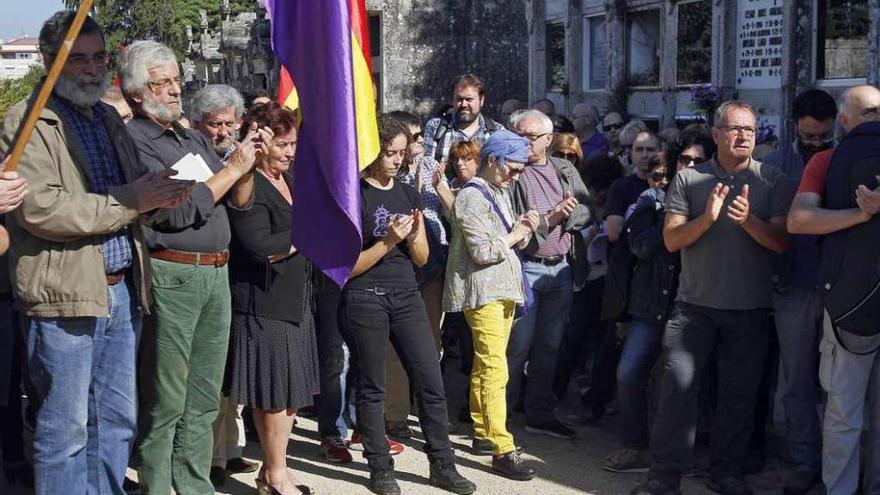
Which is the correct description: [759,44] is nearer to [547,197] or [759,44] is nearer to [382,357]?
[547,197]

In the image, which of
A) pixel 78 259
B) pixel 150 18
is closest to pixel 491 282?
pixel 78 259

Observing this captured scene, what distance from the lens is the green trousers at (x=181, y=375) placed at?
4.80 m

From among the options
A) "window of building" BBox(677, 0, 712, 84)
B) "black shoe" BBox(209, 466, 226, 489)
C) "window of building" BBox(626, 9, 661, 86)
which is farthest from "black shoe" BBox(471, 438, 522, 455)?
"window of building" BBox(626, 9, 661, 86)

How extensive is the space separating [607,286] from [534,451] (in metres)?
1.03

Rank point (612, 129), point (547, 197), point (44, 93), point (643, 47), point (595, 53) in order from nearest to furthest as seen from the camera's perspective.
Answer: point (44, 93), point (547, 197), point (612, 129), point (643, 47), point (595, 53)

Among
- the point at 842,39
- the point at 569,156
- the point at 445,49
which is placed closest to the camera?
the point at 569,156

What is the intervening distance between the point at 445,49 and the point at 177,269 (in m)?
Result: 18.1

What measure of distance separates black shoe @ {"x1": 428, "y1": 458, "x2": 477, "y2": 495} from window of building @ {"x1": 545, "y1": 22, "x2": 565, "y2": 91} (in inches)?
364

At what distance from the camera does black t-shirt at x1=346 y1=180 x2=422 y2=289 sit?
18.1 ft

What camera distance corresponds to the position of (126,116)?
6254 millimetres

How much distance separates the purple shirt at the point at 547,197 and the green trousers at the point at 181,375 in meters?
2.14

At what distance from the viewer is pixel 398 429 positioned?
21.6 feet

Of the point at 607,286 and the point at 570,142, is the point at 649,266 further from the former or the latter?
the point at 570,142

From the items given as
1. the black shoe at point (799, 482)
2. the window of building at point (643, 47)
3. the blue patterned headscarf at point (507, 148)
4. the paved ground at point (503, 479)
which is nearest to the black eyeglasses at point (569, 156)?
the blue patterned headscarf at point (507, 148)
